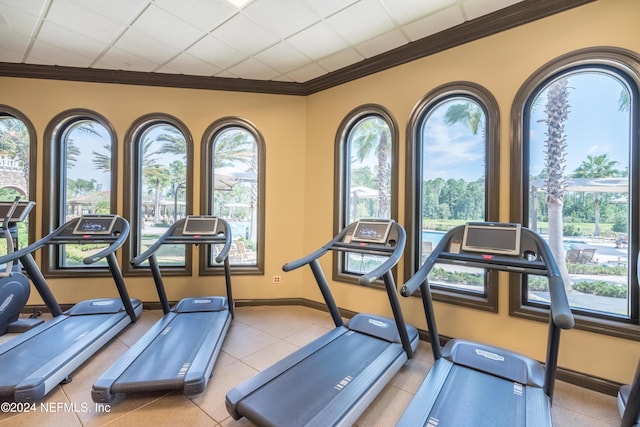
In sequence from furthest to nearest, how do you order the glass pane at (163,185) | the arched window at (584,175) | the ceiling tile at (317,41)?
the glass pane at (163,185) → the ceiling tile at (317,41) → the arched window at (584,175)

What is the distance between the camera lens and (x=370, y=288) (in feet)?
11.5

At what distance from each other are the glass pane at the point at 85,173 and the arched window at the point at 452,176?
4.15 m

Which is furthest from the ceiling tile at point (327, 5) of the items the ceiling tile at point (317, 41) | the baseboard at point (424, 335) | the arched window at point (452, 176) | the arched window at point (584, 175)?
the baseboard at point (424, 335)

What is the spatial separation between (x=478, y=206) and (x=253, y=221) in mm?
2955

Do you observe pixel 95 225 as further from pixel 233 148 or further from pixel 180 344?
pixel 233 148

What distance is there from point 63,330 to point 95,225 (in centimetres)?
112

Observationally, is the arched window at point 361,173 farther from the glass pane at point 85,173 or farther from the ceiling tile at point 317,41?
the glass pane at point 85,173

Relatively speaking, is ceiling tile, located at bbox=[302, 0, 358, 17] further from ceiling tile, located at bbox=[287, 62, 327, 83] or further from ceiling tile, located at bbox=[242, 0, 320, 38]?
ceiling tile, located at bbox=[287, 62, 327, 83]

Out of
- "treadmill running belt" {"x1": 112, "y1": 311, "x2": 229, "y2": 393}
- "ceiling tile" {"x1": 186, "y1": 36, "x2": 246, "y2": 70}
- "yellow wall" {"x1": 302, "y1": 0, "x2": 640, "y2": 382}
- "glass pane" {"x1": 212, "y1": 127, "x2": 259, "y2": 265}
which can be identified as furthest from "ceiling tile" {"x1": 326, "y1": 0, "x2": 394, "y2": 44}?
"treadmill running belt" {"x1": 112, "y1": 311, "x2": 229, "y2": 393}

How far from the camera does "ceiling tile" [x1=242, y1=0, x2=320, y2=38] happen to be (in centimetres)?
255

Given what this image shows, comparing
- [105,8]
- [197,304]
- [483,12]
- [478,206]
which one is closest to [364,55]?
[483,12]

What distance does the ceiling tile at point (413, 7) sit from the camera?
248 centimetres

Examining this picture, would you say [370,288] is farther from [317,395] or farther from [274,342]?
[317,395]

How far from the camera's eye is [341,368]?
224 cm
